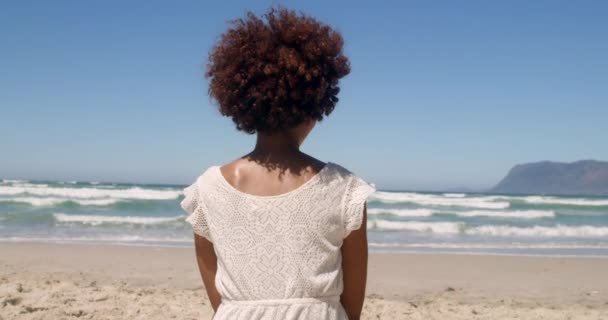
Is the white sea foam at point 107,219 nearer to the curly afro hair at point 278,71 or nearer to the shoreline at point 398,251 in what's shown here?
the shoreline at point 398,251

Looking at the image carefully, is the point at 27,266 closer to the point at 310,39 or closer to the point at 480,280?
the point at 480,280

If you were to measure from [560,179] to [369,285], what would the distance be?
154m

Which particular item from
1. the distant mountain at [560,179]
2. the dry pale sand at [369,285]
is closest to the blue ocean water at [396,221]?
the dry pale sand at [369,285]

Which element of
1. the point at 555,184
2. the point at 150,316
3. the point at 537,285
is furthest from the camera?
the point at 555,184

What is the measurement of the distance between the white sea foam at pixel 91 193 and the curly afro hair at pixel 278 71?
23.8 m

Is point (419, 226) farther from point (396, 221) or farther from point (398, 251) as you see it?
point (398, 251)

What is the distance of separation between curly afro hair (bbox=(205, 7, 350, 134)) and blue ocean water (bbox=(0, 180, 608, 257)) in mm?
10175

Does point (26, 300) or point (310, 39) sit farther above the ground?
point (310, 39)

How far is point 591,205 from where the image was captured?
26844 mm

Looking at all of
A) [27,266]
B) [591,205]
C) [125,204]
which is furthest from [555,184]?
[27,266]

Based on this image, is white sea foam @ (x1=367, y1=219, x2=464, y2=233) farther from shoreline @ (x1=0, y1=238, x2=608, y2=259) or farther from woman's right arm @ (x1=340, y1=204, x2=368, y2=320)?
woman's right arm @ (x1=340, y1=204, x2=368, y2=320)

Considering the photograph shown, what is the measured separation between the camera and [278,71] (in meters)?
1.61

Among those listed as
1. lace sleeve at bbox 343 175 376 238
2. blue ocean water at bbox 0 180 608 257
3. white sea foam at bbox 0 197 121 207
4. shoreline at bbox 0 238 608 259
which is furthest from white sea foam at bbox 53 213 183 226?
lace sleeve at bbox 343 175 376 238

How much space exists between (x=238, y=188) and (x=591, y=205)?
93.5 feet
